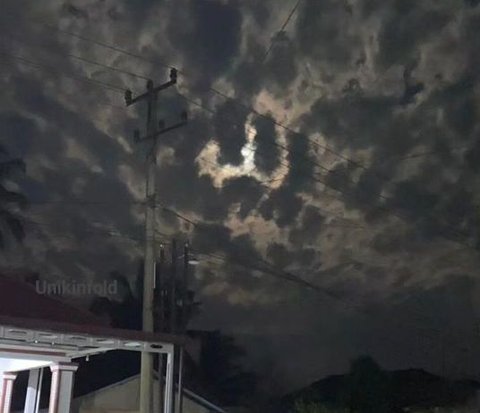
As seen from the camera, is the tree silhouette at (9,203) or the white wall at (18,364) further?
the tree silhouette at (9,203)

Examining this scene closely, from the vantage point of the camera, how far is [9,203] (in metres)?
24.5

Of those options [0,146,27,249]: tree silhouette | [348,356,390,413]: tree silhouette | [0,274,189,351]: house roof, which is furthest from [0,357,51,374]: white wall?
[348,356,390,413]: tree silhouette

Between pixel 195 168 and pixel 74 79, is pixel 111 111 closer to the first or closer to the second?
pixel 74 79

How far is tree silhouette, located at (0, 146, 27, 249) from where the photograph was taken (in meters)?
24.1

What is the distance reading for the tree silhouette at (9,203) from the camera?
24141 mm

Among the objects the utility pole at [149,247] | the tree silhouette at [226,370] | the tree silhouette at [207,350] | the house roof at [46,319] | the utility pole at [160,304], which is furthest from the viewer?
the tree silhouette at [226,370]

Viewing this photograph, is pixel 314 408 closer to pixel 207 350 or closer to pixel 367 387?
pixel 367 387

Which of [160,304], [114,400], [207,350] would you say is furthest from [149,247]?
[207,350]

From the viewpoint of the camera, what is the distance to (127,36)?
2325cm

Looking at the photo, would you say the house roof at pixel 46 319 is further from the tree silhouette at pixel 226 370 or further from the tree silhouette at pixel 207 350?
the tree silhouette at pixel 226 370

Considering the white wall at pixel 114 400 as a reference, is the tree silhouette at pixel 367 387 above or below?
above

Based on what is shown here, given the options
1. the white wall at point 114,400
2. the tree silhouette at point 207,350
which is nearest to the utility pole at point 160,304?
the tree silhouette at point 207,350

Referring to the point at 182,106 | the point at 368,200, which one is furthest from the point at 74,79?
the point at 368,200

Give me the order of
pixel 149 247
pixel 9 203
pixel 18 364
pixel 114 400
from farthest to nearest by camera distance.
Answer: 1. pixel 9 203
2. pixel 114 400
3. pixel 149 247
4. pixel 18 364
